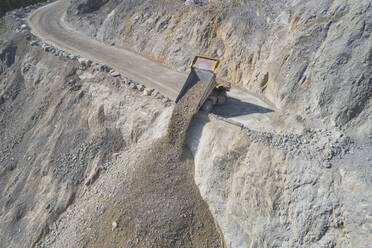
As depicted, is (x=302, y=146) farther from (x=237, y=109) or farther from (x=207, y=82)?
(x=207, y=82)

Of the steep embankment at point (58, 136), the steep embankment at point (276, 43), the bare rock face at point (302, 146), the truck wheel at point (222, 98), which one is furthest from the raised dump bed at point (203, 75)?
the steep embankment at point (276, 43)

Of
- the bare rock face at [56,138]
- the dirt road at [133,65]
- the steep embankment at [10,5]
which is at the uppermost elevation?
the steep embankment at [10,5]

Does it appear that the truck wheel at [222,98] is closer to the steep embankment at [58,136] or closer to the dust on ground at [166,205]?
the dust on ground at [166,205]

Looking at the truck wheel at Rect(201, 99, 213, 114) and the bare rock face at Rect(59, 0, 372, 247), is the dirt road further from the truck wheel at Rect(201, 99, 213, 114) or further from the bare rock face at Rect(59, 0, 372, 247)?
the bare rock face at Rect(59, 0, 372, 247)

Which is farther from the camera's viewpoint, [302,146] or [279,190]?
[302,146]

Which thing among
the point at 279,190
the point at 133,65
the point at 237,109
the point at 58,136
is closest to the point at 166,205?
the point at 279,190

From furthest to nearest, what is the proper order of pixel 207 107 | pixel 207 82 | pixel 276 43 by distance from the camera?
pixel 276 43, pixel 207 82, pixel 207 107
